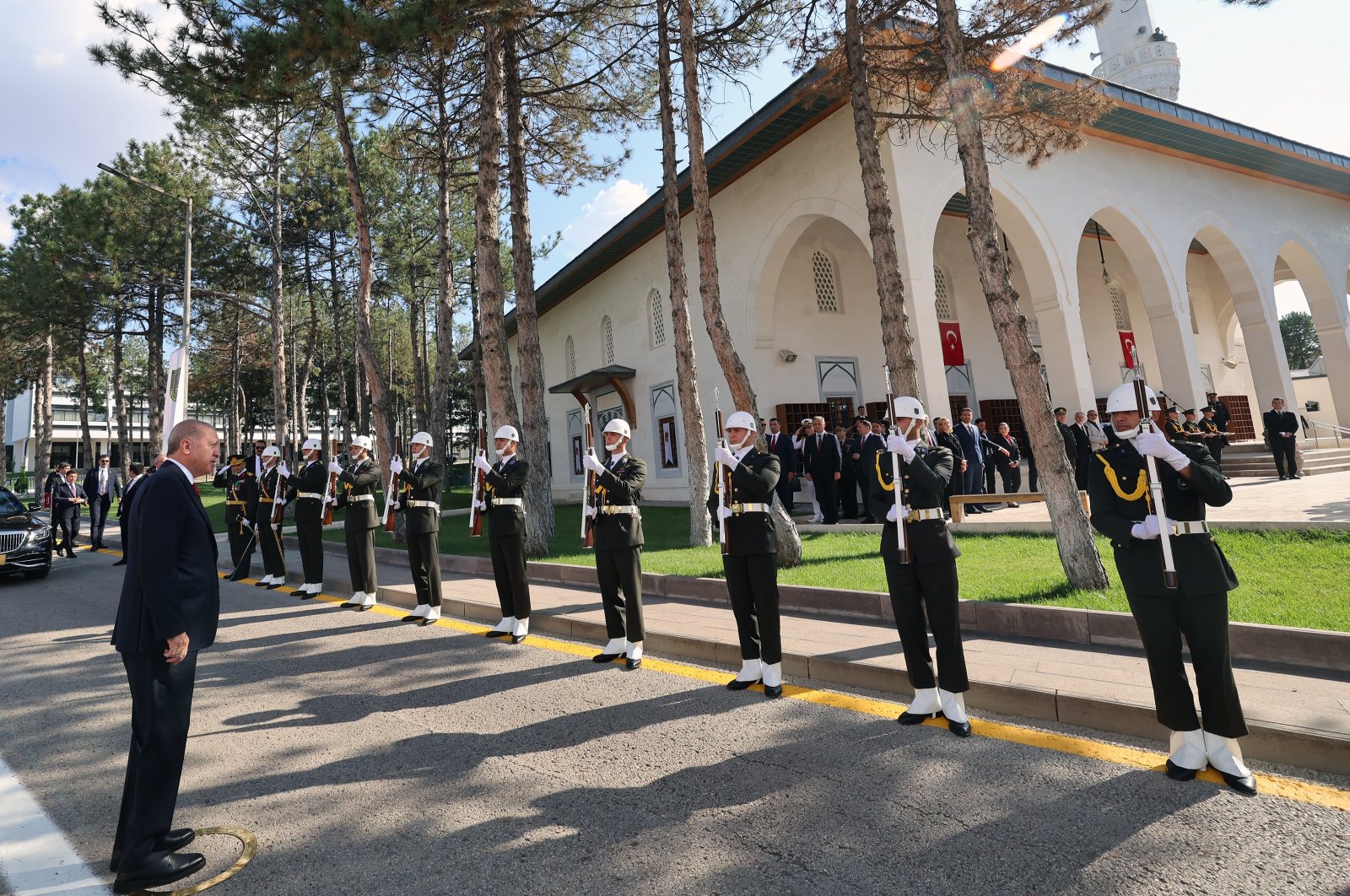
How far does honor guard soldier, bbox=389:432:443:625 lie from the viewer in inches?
293

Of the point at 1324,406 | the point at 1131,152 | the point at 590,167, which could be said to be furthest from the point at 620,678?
the point at 1324,406

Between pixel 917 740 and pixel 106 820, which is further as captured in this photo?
pixel 917 740

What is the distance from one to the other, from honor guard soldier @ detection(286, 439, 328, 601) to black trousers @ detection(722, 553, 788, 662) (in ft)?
22.6

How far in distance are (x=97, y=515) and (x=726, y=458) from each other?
17.9 metres

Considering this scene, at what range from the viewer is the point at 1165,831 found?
2680 millimetres

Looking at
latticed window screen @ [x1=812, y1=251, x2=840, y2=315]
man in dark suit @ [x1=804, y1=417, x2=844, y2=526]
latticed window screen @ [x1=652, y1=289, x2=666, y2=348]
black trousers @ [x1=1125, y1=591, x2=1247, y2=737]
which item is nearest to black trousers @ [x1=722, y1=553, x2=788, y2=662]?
black trousers @ [x1=1125, y1=591, x2=1247, y2=737]

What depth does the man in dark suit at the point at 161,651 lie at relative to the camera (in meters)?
2.71

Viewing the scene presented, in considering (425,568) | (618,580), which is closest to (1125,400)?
(618,580)

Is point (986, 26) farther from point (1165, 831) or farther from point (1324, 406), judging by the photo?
point (1324, 406)

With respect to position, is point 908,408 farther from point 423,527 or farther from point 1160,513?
point 423,527

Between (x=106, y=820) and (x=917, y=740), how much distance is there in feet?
13.4

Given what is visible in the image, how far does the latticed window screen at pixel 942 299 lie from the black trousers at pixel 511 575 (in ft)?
51.9

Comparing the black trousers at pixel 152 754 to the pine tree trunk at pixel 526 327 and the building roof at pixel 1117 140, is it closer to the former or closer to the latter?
the pine tree trunk at pixel 526 327

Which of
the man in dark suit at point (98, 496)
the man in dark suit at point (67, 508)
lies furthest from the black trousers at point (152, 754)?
the man in dark suit at point (98, 496)
